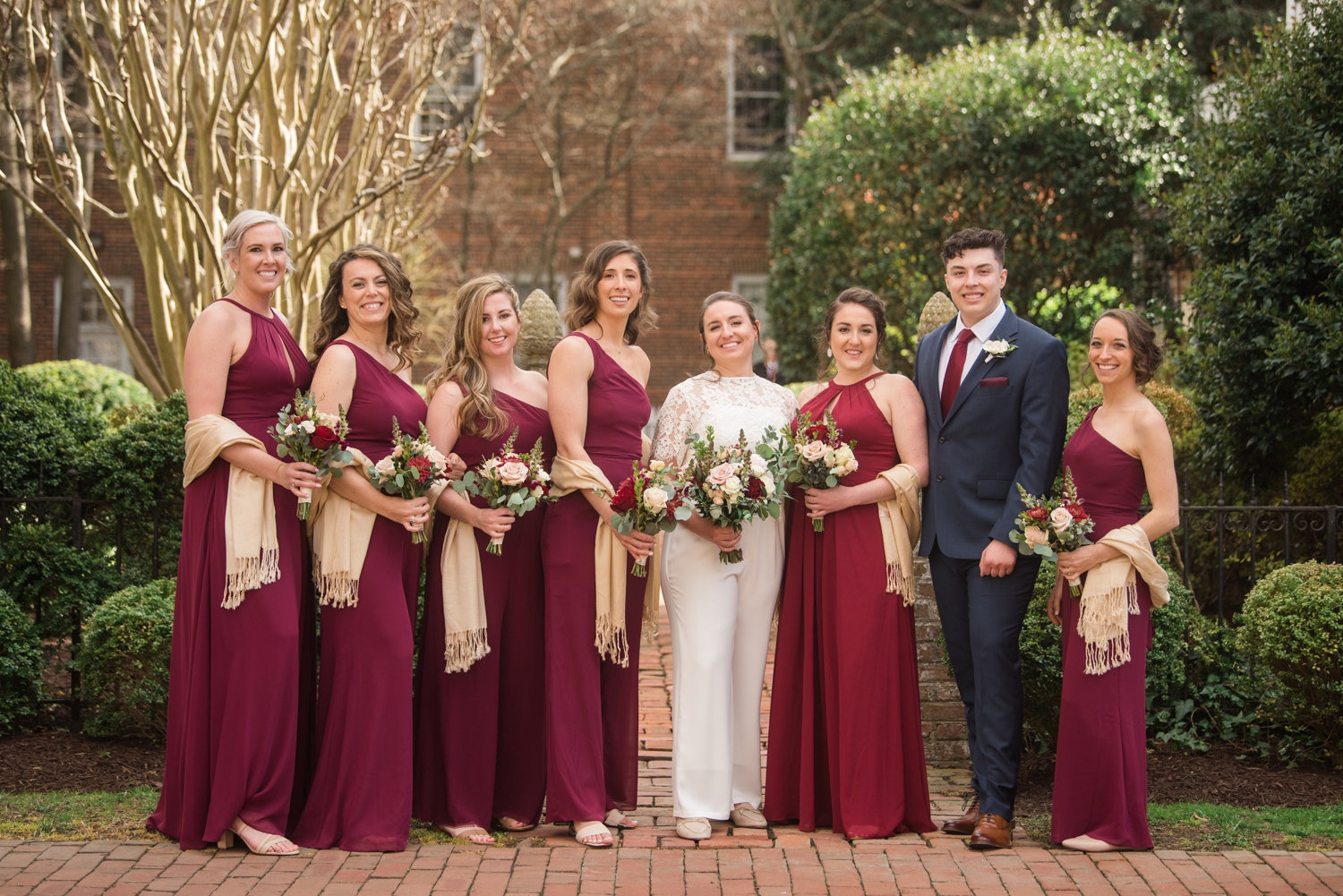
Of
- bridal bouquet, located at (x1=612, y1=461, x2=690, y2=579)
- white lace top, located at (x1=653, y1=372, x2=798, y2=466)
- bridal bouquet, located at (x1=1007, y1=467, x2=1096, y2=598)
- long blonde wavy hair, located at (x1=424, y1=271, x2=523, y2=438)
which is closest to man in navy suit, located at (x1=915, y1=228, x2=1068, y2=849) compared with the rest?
bridal bouquet, located at (x1=1007, y1=467, x2=1096, y2=598)

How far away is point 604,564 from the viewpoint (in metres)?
4.98

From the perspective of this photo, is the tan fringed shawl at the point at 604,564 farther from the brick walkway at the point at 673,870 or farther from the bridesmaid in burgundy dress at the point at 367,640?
the brick walkway at the point at 673,870

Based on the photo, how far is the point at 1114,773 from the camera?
470 cm

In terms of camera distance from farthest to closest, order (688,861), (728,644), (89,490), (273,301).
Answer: (273,301) < (89,490) < (728,644) < (688,861)

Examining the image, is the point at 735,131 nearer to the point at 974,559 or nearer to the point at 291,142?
the point at 291,142

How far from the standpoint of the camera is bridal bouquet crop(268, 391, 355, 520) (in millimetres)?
4484

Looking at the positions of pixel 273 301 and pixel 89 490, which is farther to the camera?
pixel 273 301

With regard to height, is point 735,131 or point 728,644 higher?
point 735,131

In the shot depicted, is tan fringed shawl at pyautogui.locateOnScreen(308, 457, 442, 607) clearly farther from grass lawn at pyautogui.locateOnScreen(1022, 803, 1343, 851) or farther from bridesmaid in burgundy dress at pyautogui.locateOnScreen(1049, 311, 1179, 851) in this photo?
grass lawn at pyautogui.locateOnScreen(1022, 803, 1343, 851)

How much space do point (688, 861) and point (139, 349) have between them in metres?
6.48

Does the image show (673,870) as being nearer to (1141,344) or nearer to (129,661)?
(1141,344)

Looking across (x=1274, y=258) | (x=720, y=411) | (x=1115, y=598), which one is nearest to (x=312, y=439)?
(x=720, y=411)

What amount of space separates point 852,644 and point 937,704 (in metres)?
1.56

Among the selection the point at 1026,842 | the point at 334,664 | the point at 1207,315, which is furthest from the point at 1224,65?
the point at 334,664
